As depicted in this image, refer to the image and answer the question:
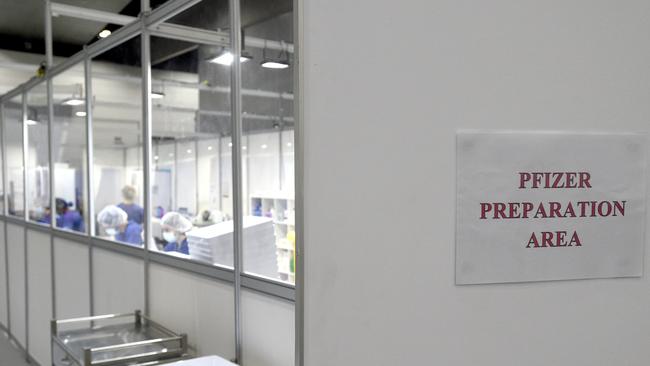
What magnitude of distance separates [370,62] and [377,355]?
571 millimetres

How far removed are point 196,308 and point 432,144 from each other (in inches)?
66.3

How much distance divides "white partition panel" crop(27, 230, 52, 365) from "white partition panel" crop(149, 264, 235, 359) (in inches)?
82.9

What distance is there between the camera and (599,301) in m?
1.08

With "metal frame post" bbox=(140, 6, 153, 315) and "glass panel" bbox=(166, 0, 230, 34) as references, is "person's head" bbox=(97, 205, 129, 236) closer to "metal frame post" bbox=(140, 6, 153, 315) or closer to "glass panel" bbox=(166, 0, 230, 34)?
"metal frame post" bbox=(140, 6, 153, 315)

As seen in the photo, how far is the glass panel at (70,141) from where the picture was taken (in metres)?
4.13

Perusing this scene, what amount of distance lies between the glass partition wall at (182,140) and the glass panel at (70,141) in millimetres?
19

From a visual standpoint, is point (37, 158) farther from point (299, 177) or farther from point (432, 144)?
point (432, 144)

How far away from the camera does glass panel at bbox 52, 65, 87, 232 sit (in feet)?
13.5

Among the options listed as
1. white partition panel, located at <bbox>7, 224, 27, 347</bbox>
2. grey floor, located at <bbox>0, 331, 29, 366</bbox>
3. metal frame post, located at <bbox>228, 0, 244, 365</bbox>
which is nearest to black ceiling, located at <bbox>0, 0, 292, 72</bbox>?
metal frame post, located at <bbox>228, 0, 244, 365</bbox>

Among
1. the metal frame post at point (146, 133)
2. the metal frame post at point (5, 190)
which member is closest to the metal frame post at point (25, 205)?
the metal frame post at point (5, 190)

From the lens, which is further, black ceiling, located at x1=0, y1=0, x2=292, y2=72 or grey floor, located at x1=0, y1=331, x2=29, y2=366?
grey floor, located at x1=0, y1=331, x2=29, y2=366

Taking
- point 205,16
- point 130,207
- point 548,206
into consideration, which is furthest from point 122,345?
point 130,207

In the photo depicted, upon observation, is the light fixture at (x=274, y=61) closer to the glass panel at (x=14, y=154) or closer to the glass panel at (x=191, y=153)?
the glass panel at (x=191, y=153)

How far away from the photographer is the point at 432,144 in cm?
100
